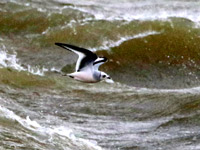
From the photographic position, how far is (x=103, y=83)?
14.4 meters

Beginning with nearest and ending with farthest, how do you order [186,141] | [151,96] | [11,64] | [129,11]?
[186,141] → [151,96] → [11,64] → [129,11]

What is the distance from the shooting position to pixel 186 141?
10.9 metres

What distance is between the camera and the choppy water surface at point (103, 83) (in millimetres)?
10812

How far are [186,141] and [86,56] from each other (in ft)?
7.37

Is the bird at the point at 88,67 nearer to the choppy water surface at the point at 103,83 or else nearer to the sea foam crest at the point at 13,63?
the choppy water surface at the point at 103,83

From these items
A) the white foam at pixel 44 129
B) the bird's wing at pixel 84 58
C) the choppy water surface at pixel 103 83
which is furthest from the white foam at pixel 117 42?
the white foam at pixel 44 129

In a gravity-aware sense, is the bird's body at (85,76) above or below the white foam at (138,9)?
below

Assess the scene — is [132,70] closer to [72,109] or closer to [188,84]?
[188,84]

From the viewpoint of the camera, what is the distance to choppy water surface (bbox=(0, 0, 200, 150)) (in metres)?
10.8

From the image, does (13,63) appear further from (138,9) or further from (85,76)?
(138,9)

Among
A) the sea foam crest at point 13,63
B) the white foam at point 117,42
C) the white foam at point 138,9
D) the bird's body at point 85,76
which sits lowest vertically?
the sea foam crest at point 13,63

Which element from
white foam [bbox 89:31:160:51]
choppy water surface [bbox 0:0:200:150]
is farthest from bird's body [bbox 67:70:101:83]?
white foam [bbox 89:31:160:51]

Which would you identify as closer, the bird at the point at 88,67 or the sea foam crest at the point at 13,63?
the bird at the point at 88,67

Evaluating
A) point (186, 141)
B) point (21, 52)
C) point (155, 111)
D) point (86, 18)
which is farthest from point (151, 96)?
point (86, 18)
